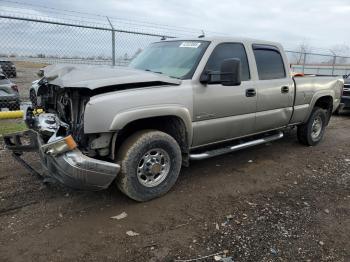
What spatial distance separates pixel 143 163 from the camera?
13.6 feet

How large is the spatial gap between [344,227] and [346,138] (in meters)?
4.79

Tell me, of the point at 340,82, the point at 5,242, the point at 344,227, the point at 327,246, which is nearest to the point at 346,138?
the point at 340,82

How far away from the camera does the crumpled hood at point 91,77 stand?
371cm

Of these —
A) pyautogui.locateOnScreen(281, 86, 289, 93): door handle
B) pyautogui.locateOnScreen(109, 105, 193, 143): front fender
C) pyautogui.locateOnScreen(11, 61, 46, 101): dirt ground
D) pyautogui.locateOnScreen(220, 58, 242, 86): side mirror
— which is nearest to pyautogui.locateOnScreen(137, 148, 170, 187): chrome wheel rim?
pyautogui.locateOnScreen(109, 105, 193, 143): front fender

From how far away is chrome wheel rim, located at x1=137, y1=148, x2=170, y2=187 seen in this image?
415 centimetres

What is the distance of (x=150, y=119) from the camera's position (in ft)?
14.0

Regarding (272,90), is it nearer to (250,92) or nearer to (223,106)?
(250,92)

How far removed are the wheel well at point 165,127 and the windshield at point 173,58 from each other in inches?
23.3

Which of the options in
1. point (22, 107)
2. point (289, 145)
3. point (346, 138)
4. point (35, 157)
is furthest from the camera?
point (22, 107)

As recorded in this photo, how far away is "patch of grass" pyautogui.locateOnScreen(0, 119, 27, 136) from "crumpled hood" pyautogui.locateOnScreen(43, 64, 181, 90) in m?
3.17

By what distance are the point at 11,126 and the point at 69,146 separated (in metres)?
4.75

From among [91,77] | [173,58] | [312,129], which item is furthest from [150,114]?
[312,129]

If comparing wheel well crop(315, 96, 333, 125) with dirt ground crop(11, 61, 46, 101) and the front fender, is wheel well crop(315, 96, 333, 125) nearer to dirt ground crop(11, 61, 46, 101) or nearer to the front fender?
the front fender

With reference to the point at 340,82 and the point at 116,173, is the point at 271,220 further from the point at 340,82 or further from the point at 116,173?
the point at 340,82
